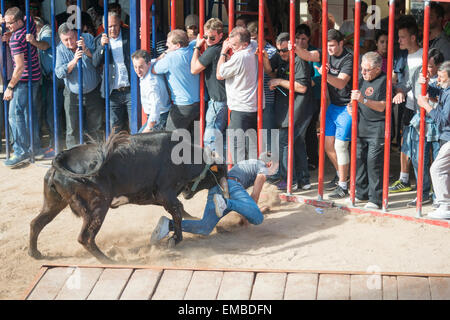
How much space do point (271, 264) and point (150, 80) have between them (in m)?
2.73

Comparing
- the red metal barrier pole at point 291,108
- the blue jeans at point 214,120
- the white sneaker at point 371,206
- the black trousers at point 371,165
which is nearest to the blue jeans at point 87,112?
the blue jeans at point 214,120

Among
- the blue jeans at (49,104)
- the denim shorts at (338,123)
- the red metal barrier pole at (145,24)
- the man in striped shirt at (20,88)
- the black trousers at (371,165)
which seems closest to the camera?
the black trousers at (371,165)

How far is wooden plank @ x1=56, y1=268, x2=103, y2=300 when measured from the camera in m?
4.96

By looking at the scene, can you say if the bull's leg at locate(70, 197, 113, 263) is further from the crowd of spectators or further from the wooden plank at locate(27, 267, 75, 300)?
the crowd of spectators

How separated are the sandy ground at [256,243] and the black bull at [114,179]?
25 centimetres

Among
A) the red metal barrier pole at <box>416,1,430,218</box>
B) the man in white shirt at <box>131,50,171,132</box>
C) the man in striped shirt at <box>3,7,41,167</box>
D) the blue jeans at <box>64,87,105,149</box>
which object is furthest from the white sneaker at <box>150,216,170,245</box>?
the man in striped shirt at <box>3,7,41,167</box>

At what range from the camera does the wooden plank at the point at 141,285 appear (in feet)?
16.3

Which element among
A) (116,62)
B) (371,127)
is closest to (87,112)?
(116,62)

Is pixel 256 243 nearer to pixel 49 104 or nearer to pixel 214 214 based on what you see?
pixel 214 214

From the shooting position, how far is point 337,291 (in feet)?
16.3

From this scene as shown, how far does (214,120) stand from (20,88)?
2.72 m

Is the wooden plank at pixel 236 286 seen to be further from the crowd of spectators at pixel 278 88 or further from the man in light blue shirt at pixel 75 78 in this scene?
the man in light blue shirt at pixel 75 78

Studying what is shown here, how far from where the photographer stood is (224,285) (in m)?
5.10
